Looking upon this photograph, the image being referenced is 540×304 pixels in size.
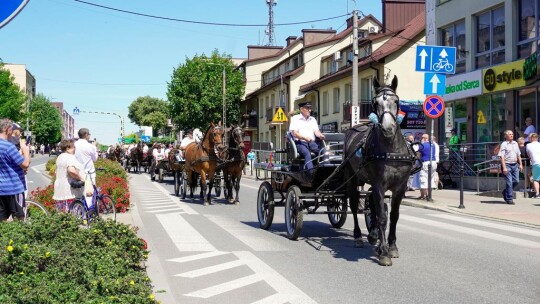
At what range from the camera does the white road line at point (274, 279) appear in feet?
21.9

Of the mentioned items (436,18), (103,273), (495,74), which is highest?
(436,18)

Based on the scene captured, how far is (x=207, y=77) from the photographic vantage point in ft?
232

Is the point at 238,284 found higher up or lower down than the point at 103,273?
lower down

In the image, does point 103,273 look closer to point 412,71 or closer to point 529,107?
point 529,107

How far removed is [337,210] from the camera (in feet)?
38.2

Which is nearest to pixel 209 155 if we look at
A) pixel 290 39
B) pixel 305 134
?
pixel 305 134

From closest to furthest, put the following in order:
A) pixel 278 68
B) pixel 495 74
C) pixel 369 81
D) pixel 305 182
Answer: pixel 305 182
pixel 495 74
pixel 369 81
pixel 278 68

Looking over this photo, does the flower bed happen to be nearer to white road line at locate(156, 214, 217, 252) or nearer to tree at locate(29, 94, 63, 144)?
white road line at locate(156, 214, 217, 252)

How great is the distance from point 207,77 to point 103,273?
217 ft

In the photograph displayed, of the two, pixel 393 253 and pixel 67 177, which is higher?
pixel 67 177

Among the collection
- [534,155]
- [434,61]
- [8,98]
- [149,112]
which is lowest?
[534,155]

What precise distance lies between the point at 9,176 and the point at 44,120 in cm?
12680

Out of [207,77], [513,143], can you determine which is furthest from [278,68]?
[513,143]

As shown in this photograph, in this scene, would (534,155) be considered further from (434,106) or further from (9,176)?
(9,176)
